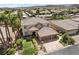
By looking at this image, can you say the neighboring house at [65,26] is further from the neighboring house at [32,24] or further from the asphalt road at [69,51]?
the asphalt road at [69,51]

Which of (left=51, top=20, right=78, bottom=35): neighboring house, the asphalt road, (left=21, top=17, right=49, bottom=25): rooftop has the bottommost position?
the asphalt road

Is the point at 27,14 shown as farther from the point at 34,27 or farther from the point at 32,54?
the point at 32,54

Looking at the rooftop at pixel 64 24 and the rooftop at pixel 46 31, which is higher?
the rooftop at pixel 64 24

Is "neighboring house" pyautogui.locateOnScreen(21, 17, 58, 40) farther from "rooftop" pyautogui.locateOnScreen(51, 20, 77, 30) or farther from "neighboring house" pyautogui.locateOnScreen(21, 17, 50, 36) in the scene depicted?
"rooftop" pyautogui.locateOnScreen(51, 20, 77, 30)

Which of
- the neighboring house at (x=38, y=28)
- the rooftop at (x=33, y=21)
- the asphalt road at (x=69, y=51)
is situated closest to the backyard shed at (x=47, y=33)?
the neighboring house at (x=38, y=28)

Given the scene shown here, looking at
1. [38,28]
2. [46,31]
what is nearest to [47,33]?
[46,31]

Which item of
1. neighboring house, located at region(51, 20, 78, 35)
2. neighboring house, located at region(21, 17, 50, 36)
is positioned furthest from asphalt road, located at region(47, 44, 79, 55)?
neighboring house, located at region(21, 17, 50, 36)
